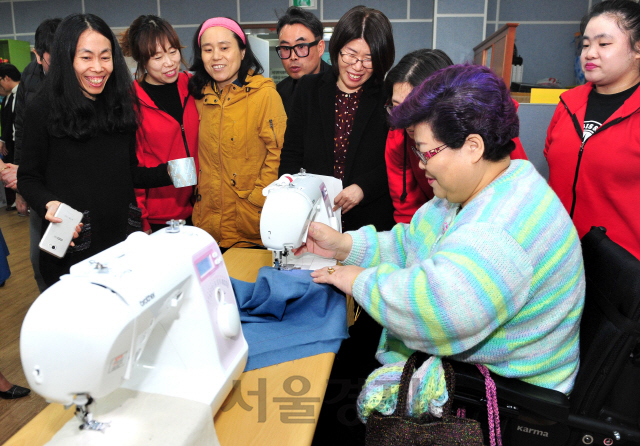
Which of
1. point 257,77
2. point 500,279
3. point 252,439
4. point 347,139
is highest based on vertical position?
point 257,77

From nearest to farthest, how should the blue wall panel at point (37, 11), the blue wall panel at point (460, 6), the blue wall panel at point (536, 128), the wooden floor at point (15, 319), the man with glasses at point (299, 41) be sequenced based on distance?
the wooden floor at point (15, 319) → the man with glasses at point (299, 41) → the blue wall panel at point (536, 128) → the blue wall panel at point (460, 6) → the blue wall panel at point (37, 11)

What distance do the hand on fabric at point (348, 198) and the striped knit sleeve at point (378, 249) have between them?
314mm

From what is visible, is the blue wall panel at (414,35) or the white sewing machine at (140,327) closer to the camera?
the white sewing machine at (140,327)

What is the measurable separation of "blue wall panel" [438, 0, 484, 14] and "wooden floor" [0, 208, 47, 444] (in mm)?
5534

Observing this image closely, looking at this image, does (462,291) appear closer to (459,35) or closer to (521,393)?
(521,393)

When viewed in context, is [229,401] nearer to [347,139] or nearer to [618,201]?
[347,139]

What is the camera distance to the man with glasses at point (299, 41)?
2518 millimetres

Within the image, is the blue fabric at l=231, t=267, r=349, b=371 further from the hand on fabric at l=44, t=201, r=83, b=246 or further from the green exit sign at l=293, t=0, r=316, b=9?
the green exit sign at l=293, t=0, r=316, b=9

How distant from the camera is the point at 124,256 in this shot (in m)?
0.82

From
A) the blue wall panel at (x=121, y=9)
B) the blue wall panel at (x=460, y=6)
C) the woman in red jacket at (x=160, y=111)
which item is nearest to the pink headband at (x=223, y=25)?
the woman in red jacket at (x=160, y=111)

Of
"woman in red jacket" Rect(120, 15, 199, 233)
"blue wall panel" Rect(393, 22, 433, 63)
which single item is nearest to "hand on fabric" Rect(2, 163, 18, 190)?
"woman in red jacket" Rect(120, 15, 199, 233)

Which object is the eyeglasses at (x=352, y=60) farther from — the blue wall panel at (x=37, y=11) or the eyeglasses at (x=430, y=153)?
the blue wall panel at (x=37, y=11)

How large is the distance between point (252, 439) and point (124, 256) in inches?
16.8

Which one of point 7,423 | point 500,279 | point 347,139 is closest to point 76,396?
point 500,279
